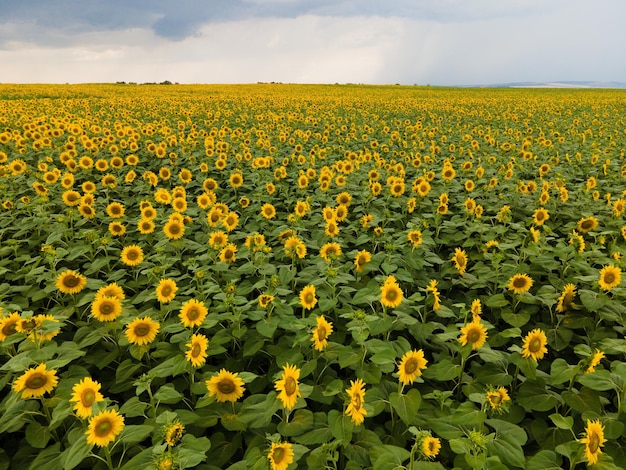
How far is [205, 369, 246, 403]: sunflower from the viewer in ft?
7.97

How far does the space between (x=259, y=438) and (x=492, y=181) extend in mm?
5735

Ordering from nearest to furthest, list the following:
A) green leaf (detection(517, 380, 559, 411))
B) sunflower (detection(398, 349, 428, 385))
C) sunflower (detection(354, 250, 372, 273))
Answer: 1. sunflower (detection(398, 349, 428, 385))
2. green leaf (detection(517, 380, 559, 411))
3. sunflower (detection(354, 250, 372, 273))

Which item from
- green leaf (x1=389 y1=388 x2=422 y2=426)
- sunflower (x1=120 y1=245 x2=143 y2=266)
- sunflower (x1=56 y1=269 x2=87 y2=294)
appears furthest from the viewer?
sunflower (x1=120 y1=245 x2=143 y2=266)

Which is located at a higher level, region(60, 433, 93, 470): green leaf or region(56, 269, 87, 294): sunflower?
region(56, 269, 87, 294): sunflower

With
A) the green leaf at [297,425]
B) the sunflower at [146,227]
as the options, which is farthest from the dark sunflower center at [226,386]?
the sunflower at [146,227]

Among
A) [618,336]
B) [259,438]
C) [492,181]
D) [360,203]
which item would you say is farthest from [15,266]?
[492,181]

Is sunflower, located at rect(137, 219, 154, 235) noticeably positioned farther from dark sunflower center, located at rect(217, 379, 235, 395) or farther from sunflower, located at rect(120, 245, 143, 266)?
dark sunflower center, located at rect(217, 379, 235, 395)

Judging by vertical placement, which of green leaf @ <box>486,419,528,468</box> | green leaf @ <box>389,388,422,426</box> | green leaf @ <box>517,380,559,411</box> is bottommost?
green leaf @ <box>517,380,559,411</box>

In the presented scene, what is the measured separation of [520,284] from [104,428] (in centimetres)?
344

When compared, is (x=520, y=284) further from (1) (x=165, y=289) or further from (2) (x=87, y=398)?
(2) (x=87, y=398)

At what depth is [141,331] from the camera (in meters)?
2.93

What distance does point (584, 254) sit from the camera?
3984 millimetres

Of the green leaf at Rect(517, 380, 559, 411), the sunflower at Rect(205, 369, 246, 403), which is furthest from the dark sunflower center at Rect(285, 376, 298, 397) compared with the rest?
the green leaf at Rect(517, 380, 559, 411)

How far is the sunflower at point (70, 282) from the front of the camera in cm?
344
